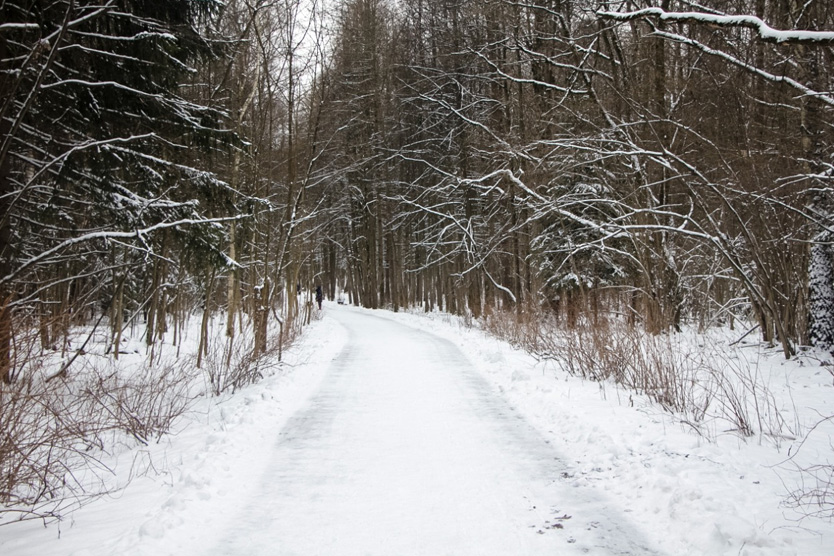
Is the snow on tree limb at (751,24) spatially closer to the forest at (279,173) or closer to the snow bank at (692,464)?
the forest at (279,173)

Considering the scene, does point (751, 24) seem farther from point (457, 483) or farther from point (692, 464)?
point (457, 483)

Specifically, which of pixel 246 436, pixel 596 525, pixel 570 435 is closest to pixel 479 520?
pixel 596 525

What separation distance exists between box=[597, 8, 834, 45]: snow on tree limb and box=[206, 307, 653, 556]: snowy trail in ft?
9.22

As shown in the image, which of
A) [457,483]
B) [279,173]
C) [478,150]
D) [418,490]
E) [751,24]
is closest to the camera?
[751,24]

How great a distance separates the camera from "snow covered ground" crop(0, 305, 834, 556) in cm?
303

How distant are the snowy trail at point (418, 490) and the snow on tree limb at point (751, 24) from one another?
9.22 ft

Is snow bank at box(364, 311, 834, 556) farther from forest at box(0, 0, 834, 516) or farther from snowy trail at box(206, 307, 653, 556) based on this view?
forest at box(0, 0, 834, 516)

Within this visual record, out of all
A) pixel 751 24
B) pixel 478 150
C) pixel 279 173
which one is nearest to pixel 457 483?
pixel 751 24

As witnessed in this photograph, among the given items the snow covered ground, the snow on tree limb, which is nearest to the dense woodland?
the snow on tree limb

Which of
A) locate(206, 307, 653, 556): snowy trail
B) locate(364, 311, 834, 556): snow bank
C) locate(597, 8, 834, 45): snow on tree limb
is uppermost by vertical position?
locate(597, 8, 834, 45): snow on tree limb

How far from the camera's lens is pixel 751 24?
2660 mm

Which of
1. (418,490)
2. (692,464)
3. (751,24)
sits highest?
(751,24)

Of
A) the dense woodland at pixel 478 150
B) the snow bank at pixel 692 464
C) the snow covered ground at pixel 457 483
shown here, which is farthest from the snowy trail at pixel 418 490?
the dense woodland at pixel 478 150

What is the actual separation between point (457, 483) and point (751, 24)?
3.51 meters
